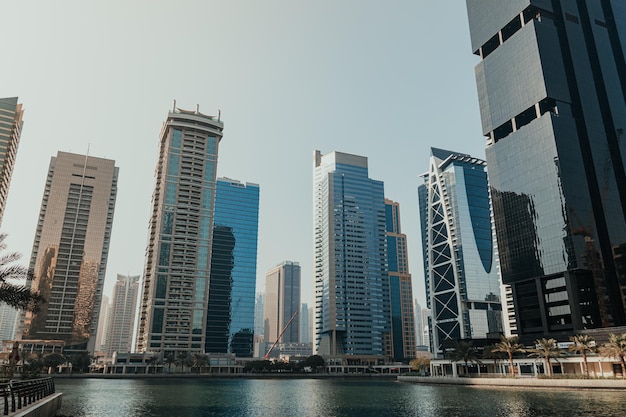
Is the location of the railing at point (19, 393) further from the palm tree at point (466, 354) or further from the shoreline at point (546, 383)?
the palm tree at point (466, 354)

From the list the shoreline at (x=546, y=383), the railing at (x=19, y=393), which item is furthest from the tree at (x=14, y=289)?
the shoreline at (x=546, y=383)

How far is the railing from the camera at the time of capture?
29.6 meters

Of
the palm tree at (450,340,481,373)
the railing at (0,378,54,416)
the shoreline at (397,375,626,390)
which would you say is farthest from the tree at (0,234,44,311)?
the palm tree at (450,340,481,373)

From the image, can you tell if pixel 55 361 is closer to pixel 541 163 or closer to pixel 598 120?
pixel 541 163

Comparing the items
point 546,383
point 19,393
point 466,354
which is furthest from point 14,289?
point 466,354

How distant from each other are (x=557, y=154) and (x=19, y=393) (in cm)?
14314

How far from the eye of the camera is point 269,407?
216 feet

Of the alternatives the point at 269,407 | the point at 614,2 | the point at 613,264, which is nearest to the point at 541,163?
the point at 613,264

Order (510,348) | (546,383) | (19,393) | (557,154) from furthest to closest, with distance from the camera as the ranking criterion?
(557,154), (510,348), (546,383), (19,393)

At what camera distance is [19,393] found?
3272 cm

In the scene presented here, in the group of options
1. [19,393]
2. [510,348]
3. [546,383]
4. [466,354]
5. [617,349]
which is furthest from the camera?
[466,354]

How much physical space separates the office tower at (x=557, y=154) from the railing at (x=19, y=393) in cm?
12327

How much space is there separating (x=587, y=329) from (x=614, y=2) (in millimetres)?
131671

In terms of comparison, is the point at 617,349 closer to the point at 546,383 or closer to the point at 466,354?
the point at 546,383
